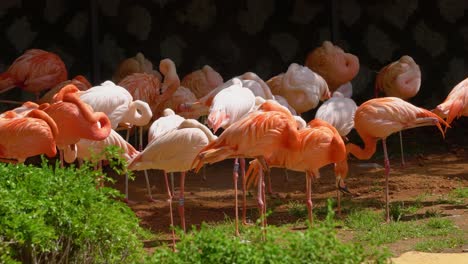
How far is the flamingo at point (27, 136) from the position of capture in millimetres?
6699

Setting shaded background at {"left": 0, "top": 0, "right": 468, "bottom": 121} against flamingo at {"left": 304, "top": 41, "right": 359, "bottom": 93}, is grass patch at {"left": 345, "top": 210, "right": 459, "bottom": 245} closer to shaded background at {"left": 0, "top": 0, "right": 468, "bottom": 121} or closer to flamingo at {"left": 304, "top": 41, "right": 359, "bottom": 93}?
flamingo at {"left": 304, "top": 41, "right": 359, "bottom": 93}

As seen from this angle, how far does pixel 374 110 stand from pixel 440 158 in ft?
10.4

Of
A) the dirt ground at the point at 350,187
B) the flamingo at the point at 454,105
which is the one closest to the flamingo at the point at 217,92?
the dirt ground at the point at 350,187

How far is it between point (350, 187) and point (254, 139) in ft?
8.28

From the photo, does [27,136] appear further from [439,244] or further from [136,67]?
[136,67]

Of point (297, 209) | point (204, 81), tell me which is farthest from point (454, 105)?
point (204, 81)

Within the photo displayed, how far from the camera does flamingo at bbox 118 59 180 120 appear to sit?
9305mm

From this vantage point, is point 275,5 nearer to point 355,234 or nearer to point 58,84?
point 58,84

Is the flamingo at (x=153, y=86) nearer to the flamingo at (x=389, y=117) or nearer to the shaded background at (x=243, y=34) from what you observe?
the shaded background at (x=243, y=34)

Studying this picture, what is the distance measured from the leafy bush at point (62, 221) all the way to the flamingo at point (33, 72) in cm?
513

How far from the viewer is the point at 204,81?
10273mm

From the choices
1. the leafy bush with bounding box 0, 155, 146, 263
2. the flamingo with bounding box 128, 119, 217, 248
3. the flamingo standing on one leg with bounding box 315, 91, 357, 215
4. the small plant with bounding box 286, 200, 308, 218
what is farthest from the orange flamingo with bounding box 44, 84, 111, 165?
the leafy bush with bounding box 0, 155, 146, 263

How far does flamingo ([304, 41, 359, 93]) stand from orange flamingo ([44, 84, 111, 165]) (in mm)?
3966

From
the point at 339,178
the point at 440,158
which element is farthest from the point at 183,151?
the point at 440,158
